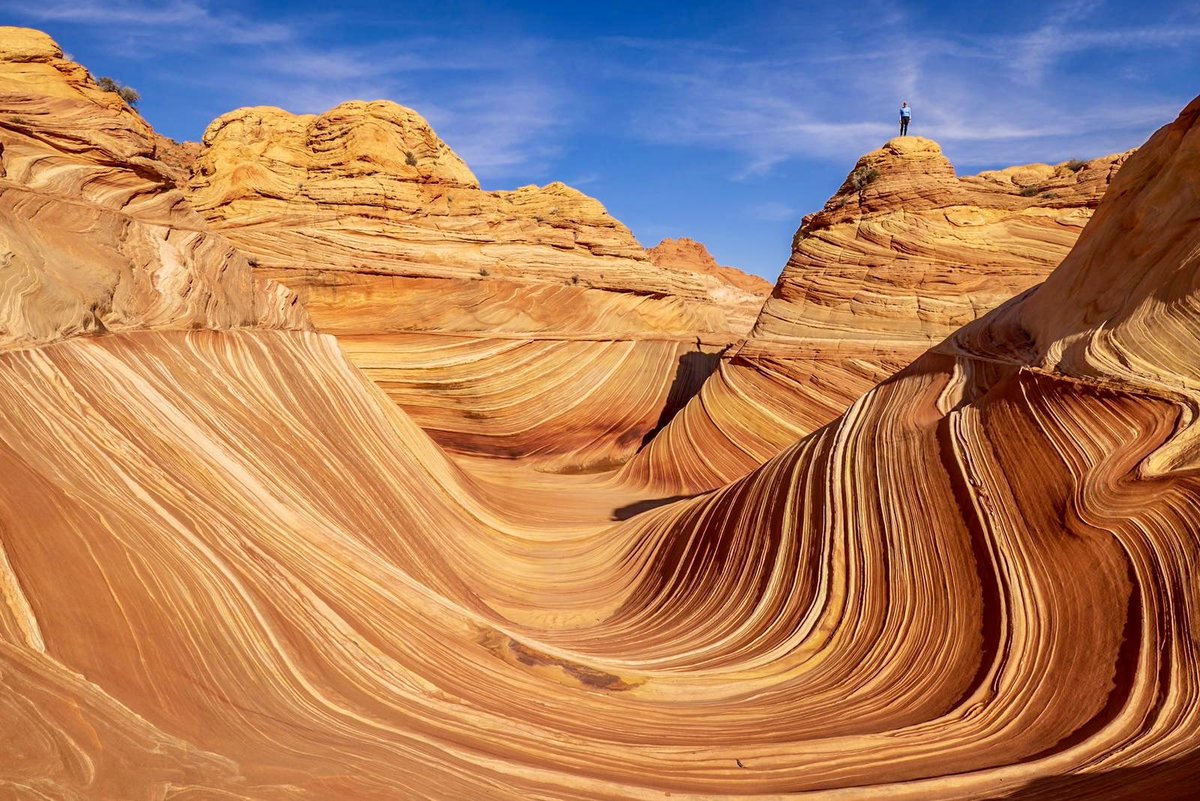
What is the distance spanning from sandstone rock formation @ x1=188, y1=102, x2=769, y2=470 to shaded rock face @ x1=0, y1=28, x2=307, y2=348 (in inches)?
175

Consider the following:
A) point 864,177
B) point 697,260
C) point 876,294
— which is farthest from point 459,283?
point 697,260

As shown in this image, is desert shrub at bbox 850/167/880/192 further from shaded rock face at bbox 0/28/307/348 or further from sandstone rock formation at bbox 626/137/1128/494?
shaded rock face at bbox 0/28/307/348

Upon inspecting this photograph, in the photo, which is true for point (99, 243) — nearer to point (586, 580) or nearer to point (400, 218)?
point (586, 580)

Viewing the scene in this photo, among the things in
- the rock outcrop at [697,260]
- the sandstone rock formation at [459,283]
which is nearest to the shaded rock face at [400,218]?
the sandstone rock formation at [459,283]

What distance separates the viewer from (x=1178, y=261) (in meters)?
4.66

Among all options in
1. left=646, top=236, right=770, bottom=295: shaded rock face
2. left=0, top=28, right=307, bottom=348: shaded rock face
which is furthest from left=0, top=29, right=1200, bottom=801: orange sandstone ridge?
left=646, top=236, right=770, bottom=295: shaded rock face

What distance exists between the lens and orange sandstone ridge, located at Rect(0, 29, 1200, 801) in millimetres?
2455

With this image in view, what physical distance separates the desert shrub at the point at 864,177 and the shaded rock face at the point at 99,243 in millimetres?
10017

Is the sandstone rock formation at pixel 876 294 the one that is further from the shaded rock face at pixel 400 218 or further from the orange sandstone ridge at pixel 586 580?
the orange sandstone ridge at pixel 586 580

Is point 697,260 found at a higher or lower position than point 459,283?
higher

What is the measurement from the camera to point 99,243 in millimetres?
5742

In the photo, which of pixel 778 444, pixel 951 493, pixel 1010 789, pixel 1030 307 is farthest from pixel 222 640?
pixel 778 444

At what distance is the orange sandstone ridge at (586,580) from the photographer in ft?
8.05

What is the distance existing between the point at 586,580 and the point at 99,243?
15.8ft
